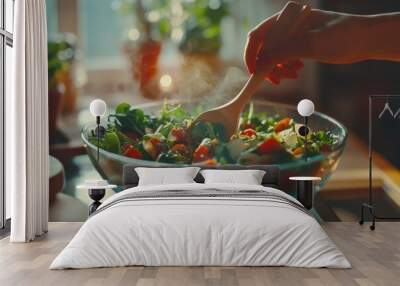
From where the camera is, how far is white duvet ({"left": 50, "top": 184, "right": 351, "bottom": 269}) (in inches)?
189

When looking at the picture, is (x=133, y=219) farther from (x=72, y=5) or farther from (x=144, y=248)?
(x=72, y=5)

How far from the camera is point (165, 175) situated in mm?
7195

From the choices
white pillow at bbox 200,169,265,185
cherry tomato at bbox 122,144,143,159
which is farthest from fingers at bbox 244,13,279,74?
cherry tomato at bbox 122,144,143,159

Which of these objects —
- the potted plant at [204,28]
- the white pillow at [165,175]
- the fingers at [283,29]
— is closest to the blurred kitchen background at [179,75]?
the potted plant at [204,28]

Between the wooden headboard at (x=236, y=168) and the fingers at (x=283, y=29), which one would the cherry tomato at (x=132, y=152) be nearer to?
the wooden headboard at (x=236, y=168)

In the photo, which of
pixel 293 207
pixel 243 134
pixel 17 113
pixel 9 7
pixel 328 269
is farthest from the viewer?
pixel 243 134

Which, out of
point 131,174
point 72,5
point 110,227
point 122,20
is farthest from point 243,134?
point 110,227

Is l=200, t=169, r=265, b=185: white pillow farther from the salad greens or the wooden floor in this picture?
the wooden floor

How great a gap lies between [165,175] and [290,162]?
5.49 feet

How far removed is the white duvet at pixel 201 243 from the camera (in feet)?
15.8

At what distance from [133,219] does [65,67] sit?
363 cm

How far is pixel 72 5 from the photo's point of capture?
8016 mm

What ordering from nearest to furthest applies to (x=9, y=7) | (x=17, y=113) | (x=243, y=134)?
(x=17, y=113)
(x=9, y=7)
(x=243, y=134)

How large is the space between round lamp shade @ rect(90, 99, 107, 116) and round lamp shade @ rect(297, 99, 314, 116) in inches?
95.0
